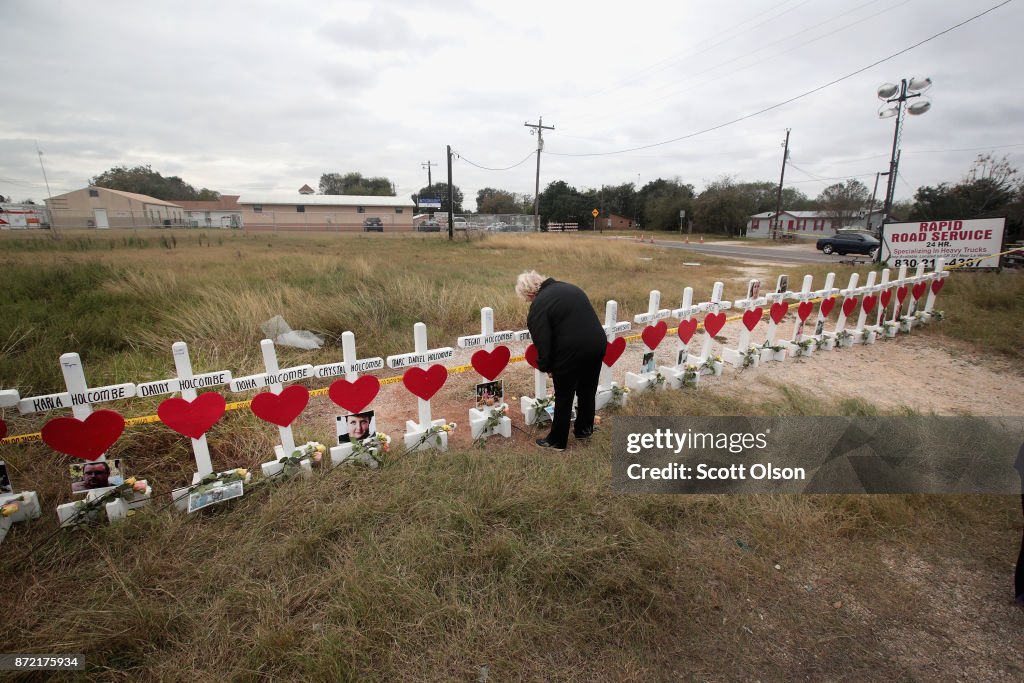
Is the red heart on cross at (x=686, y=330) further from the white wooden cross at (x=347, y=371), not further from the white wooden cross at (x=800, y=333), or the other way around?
the white wooden cross at (x=347, y=371)

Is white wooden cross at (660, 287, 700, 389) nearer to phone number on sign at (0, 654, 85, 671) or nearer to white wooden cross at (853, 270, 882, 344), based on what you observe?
white wooden cross at (853, 270, 882, 344)

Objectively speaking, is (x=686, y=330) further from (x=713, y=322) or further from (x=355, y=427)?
(x=355, y=427)

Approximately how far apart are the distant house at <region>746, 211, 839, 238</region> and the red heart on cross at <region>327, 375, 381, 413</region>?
55.0 m

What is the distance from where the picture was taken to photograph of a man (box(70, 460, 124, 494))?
2523mm

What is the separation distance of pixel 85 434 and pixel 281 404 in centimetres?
93

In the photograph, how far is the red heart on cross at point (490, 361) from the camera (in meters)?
3.56

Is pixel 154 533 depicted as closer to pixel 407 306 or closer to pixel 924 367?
pixel 407 306

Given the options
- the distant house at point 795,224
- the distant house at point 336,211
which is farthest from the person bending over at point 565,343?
the distant house at point 795,224

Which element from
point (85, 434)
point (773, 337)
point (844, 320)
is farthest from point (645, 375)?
point (85, 434)

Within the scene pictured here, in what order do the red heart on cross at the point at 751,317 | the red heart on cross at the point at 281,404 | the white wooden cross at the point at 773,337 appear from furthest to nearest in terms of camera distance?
the white wooden cross at the point at 773,337, the red heart on cross at the point at 751,317, the red heart on cross at the point at 281,404

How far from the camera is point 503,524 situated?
2.52 meters

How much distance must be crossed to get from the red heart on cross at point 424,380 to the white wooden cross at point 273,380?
64cm

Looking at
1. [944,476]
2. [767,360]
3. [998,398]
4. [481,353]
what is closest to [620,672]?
[481,353]

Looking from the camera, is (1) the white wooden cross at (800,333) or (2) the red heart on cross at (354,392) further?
(1) the white wooden cross at (800,333)
